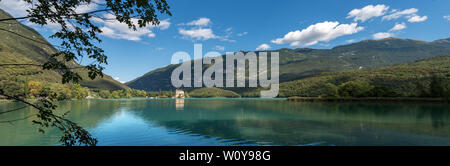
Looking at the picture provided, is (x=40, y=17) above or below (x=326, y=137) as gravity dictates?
above

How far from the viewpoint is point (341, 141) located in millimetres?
16656

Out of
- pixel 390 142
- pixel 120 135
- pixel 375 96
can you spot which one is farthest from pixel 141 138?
pixel 375 96

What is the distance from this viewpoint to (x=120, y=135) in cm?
2042

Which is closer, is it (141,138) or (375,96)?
(141,138)

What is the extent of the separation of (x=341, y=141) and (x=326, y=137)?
1.60 metres

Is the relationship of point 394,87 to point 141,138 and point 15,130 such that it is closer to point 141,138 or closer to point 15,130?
point 141,138
